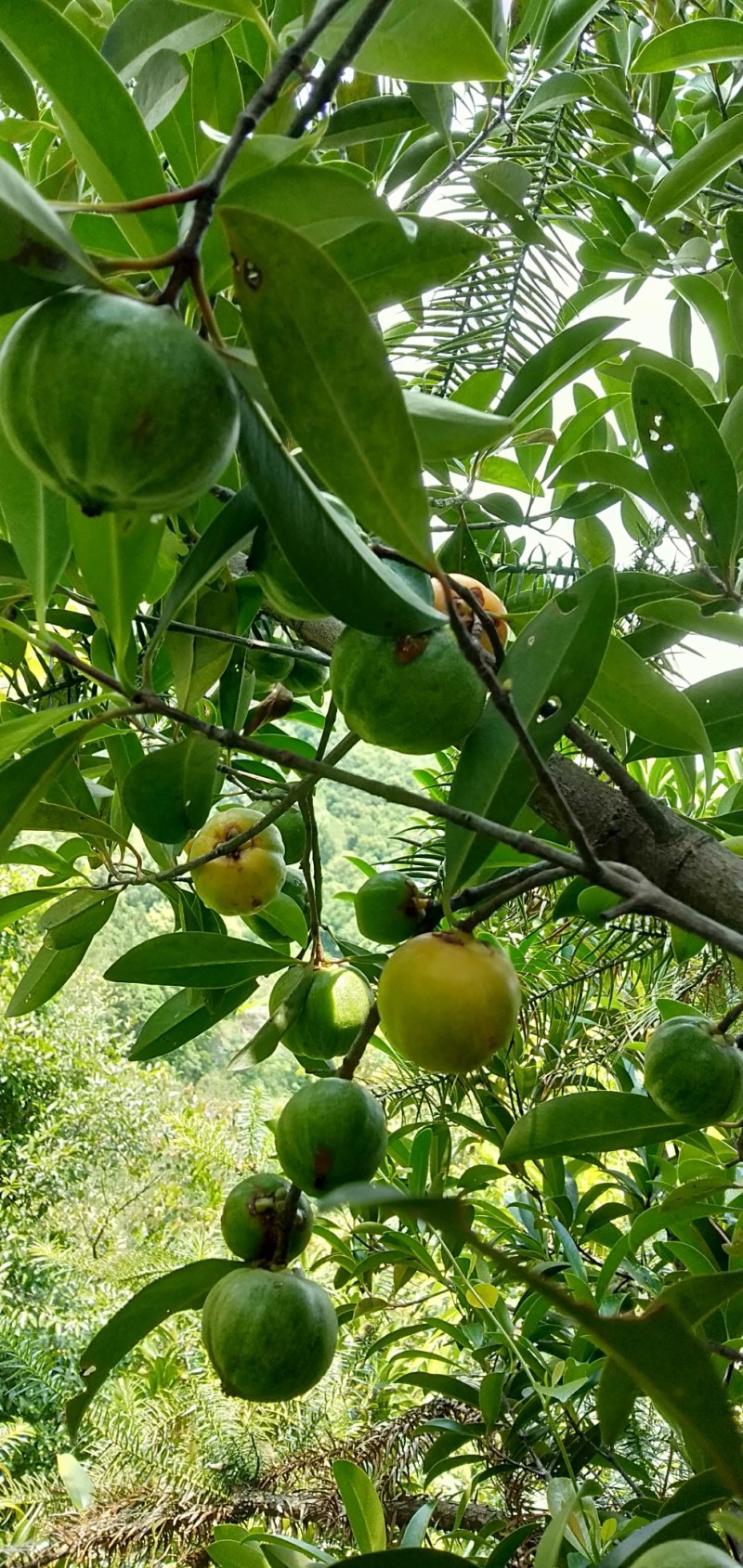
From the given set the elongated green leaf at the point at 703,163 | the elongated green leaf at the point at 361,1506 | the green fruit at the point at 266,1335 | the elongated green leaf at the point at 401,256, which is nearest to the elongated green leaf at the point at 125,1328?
the green fruit at the point at 266,1335

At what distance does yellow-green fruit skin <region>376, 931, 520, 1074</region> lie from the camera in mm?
423

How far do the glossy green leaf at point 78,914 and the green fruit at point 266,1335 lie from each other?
0.26m

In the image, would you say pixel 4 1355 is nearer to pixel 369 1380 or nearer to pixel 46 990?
pixel 369 1380

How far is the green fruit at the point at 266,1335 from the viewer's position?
0.54 meters

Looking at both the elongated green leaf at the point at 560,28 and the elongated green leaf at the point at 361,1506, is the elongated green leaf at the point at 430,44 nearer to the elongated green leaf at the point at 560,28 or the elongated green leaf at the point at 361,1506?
the elongated green leaf at the point at 560,28

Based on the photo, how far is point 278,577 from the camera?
44 cm

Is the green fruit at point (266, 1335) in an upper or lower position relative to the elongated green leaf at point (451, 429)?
lower

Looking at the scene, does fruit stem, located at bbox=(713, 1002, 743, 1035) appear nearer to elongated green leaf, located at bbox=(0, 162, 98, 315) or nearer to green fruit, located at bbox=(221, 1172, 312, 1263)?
green fruit, located at bbox=(221, 1172, 312, 1263)

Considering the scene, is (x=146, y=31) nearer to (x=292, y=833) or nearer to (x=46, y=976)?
(x=292, y=833)

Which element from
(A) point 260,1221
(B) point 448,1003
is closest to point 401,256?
(B) point 448,1003

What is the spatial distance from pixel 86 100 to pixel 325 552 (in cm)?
20

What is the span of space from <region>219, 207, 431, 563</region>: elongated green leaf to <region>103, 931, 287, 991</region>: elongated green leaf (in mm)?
368

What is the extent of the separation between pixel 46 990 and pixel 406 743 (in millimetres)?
516

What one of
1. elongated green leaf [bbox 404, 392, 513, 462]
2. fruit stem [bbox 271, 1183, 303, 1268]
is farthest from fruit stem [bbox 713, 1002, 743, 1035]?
elongated green leaf [bbox 404, 392, 513, 462]
